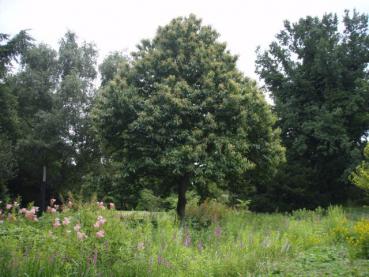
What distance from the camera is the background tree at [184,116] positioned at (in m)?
14.1

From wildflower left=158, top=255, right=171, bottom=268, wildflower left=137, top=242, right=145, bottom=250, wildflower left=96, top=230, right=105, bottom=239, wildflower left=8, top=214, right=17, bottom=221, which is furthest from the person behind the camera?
wildflower left=8, top=214, right=17, bottom=221

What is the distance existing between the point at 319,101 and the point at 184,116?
1717 cm

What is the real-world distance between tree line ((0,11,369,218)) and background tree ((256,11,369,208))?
84mm

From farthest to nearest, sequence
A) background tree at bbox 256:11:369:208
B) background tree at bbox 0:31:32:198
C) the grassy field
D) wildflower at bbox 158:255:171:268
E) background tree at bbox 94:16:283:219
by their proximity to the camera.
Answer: background tree at bbox 256:11:369:208, background tree at bbox 0:31:32:198, background tree at bbox 94:16:283:219, wildflower at bbox 158:255:171:268, the grassy field

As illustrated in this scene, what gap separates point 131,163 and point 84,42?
16.9 metres

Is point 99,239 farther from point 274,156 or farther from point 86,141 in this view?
point 86,141

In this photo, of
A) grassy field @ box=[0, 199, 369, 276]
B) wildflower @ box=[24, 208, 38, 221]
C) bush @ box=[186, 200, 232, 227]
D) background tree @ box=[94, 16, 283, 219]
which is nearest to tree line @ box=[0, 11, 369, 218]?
background tree @ box=[94, 16, 283, 219]

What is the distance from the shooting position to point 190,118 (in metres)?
15.0

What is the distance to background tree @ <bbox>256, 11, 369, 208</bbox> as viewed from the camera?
25.6m

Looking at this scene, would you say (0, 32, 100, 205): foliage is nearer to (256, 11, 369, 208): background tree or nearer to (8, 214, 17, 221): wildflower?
(256, 11, 369, 208): background tree

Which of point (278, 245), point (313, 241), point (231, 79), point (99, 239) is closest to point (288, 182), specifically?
point (231, 79)

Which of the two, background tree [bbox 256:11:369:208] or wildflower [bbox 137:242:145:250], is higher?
background tree [bbox 256:11:369:208]

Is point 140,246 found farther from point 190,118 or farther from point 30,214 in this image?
point 190,118

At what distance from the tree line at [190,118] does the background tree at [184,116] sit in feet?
0.16
